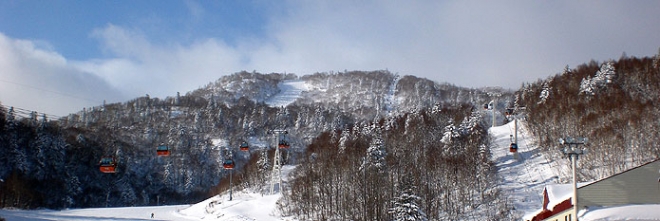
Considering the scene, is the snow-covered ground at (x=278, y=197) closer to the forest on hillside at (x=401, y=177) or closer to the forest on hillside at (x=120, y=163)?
the forest on hillside at (x=401, y=177)

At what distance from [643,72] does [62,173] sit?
108469mm

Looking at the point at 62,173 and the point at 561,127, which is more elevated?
the point at 561,127

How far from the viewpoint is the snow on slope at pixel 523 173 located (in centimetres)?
5294

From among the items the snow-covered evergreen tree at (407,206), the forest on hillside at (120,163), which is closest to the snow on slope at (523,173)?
the snow-covered evergreen tree at (407,206)

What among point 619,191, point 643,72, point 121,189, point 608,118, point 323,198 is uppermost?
point 643,72

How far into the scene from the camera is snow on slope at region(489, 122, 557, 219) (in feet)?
174

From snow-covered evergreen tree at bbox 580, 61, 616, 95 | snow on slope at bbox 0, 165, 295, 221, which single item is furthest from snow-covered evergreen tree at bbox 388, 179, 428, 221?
snow-covered evergreen tree at bbox 580, 61, 616, 95

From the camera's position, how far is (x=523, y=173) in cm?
6169

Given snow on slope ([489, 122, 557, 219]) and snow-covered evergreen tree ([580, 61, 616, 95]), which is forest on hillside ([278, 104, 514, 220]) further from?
snow-covered evergreen tree ([580, 61, 616, 95])

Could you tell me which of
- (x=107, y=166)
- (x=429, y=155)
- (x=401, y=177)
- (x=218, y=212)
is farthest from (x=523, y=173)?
(x=107, y=166)

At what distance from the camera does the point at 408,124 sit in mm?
87062

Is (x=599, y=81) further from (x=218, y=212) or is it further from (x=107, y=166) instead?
(x=107, y=166)

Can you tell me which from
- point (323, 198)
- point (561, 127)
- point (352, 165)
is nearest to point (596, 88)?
point (561, 127)

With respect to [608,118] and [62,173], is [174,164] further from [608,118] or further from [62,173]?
[608,118]
